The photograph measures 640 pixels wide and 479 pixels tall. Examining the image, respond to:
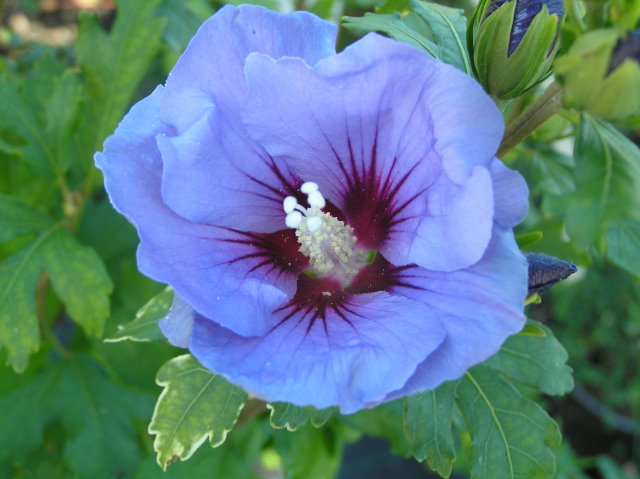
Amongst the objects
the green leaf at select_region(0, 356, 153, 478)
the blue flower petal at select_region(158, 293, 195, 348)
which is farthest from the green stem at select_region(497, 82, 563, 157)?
the green leaf at select_region(0, 356, 153, 478)

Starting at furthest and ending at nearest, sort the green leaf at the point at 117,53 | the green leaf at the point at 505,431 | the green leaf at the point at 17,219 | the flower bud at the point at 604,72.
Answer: the green leaf at the point at 117,53 < the green leaf at the point at 17,219 < the green leaf at the point at 505,431 < the flower bud at the point at 604,72

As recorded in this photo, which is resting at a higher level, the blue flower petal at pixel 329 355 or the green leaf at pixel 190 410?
the blue flower petal at pixel 329 355

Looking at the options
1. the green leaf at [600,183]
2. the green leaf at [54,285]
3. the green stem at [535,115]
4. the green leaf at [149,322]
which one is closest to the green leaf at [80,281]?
the green leaf at [54,285]

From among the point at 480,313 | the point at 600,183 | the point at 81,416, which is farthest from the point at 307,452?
the point at 600,183

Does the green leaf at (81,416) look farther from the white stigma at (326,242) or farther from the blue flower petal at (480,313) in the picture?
the blue flower petal at (480,313)

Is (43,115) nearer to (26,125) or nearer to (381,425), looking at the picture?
(26,125)

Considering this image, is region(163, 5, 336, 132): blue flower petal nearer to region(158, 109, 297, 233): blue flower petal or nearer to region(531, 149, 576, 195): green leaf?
region(158, 109, 297, 233): blue flower petal
